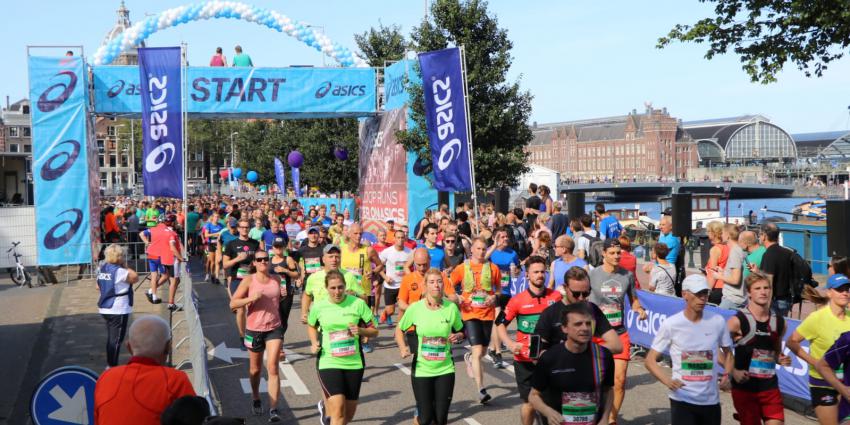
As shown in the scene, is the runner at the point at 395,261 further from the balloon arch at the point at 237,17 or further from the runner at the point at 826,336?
the balloon arch at the point at 237,17

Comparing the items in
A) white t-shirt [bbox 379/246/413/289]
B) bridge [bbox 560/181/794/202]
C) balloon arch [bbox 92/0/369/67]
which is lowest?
white t-shirt [bbox 379/246/413/289]

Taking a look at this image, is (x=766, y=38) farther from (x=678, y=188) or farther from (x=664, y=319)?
(x=678, y=188)

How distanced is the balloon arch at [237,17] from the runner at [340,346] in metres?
19.0

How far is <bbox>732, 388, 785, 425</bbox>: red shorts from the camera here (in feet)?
21.4

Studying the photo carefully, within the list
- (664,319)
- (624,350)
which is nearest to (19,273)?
(664,319)

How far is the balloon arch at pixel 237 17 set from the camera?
25.8 metres

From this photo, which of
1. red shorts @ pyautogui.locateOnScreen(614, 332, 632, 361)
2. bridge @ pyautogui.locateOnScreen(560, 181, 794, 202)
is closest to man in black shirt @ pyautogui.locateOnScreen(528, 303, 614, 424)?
red shorts @ pyautogui.locateOnScreen(614, 332, 632, 361)

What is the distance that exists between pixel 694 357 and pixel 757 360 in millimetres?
724

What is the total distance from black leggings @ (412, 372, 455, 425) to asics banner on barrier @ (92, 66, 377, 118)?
17.1 m

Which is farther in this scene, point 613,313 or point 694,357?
point 613,313

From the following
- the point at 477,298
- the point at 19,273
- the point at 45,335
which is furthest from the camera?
the point at 19,273

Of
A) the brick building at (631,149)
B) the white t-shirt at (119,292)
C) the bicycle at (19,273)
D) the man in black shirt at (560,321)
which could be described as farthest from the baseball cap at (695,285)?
the brick building at (631,149)

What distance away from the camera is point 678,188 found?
13750 centimetres

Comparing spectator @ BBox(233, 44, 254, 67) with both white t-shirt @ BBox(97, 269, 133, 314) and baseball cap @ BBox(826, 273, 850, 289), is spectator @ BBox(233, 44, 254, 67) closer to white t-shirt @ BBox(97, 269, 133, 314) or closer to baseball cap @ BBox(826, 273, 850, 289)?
white t-shirt @ BBox(97, 269, 133, 314)
